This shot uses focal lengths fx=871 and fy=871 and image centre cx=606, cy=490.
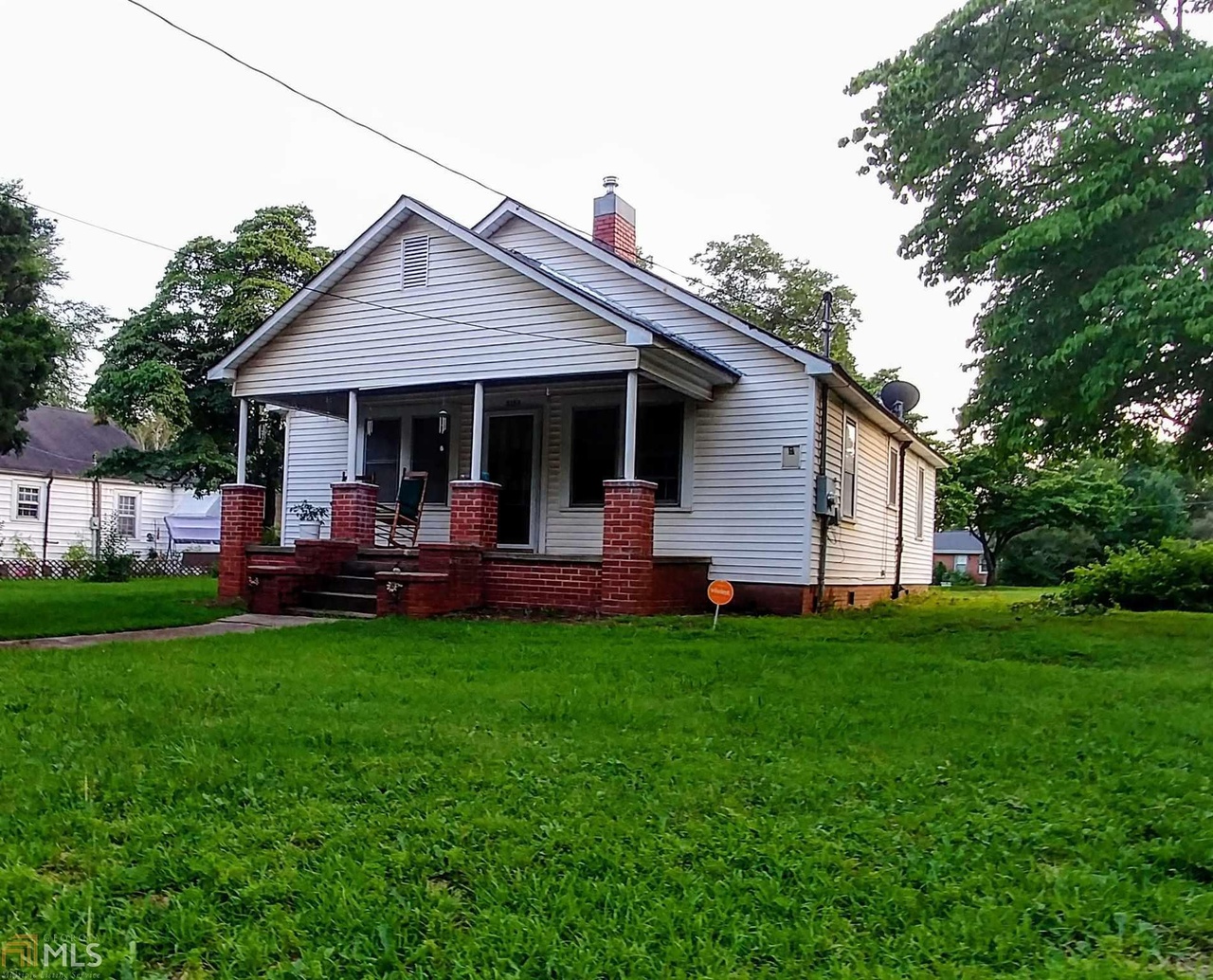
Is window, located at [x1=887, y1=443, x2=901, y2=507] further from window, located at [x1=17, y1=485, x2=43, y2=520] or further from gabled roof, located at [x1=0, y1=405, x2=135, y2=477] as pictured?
window, located at [x1=17, y1=485, x2=43, y2=520]

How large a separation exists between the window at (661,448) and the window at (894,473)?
5625 mm

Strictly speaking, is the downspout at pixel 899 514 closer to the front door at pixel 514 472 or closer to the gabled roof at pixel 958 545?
the front door at pixel 514 472

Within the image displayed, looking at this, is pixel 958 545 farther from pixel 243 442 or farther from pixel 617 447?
pixel 243 442

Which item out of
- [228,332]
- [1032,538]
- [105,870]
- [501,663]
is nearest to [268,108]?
[501,663]

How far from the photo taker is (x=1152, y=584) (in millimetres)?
13672

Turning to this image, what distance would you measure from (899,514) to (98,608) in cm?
1323

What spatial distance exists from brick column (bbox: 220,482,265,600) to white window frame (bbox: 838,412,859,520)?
7.81 m

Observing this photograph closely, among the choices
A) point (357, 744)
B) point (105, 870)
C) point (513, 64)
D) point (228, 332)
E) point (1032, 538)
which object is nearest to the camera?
point (105, 870)

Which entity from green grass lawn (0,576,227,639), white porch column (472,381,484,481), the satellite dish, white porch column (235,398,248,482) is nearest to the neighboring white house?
green grass lawn (0,576,227,639)

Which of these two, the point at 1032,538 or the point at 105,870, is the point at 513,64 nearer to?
the point at 105,870

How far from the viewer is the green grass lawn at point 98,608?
8.32 meters

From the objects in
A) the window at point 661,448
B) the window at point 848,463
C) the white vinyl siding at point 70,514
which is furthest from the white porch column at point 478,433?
the white vinyl siding at point 70,514

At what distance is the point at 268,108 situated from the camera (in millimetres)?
7988

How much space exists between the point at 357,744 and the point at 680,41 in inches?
355
